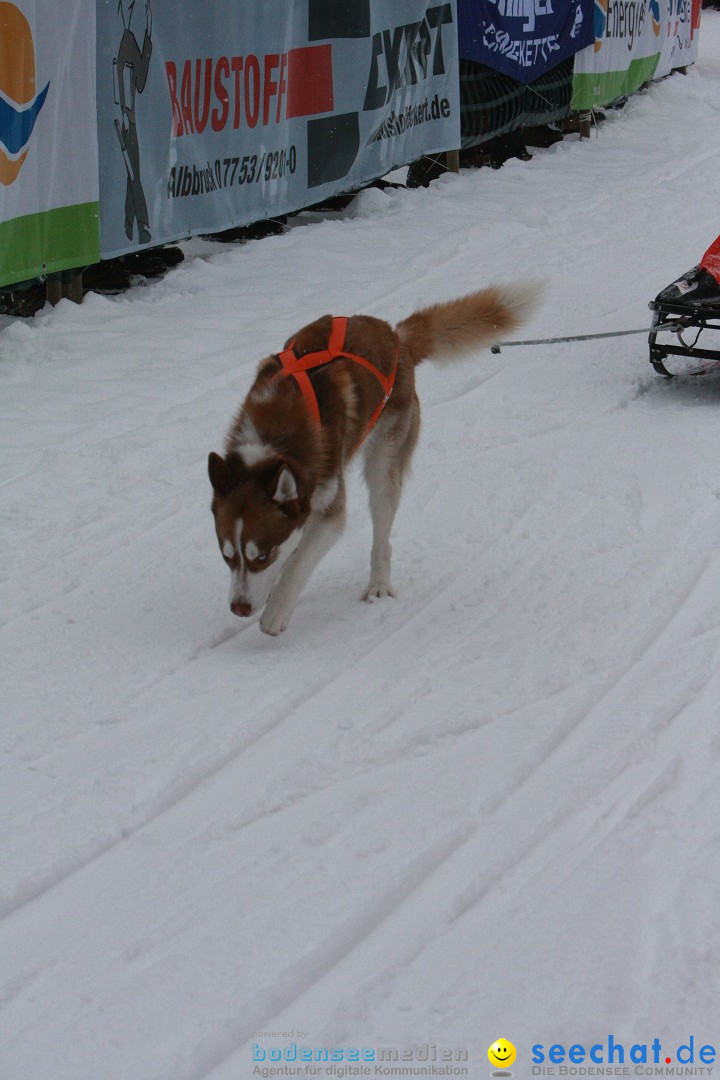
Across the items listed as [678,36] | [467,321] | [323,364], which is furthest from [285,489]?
[678,36]

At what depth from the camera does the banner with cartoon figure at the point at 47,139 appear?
7125 mm

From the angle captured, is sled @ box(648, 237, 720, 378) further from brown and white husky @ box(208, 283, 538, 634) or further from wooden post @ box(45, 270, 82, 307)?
wooden post @ box(45, 270, 82, 307)

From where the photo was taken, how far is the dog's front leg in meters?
4.27

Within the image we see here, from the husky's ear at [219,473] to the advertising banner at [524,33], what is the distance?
1075cm

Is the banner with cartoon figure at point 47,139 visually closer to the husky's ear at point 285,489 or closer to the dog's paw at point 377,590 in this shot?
the dog's paw at point 377,590

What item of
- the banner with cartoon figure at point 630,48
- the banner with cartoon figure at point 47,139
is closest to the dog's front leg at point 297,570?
the banner with cartoon figure at point 47,139

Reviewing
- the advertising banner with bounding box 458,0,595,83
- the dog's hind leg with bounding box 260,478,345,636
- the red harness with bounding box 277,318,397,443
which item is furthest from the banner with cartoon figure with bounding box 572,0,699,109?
the dog's hind leg with bounding box 260,478,345,636

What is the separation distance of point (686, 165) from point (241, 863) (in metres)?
13.2

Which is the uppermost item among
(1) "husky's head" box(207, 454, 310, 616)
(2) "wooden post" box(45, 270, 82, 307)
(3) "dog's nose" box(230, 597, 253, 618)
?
(1) "husky's head" box(207, 454, 310, 616)

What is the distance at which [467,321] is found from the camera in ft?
16.9

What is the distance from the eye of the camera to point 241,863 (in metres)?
2.92

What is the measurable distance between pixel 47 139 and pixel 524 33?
8697mm

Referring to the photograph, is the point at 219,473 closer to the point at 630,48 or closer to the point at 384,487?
the point at 384,487

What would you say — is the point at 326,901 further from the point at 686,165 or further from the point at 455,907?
the point at 686,165
